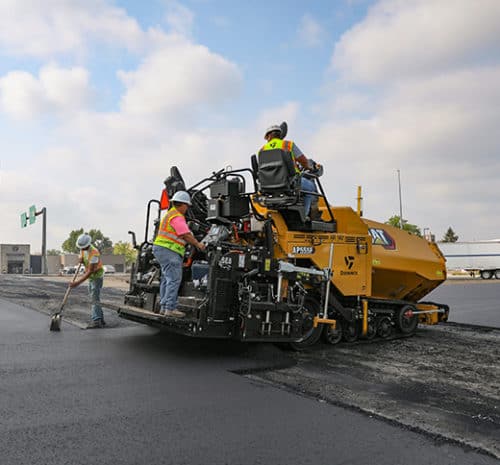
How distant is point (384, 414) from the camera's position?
12.6 feet

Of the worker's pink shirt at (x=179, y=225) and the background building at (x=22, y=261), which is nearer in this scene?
the worker's pink shirt at (x=179, y=225)

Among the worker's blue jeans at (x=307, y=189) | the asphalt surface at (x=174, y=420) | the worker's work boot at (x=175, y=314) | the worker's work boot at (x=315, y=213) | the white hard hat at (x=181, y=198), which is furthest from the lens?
the worker's work boot at (x=315, y=213)

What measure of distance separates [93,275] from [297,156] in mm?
4160

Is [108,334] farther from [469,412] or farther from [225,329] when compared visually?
[469,412]

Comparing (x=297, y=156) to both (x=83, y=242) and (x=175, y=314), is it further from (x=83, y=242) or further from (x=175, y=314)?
(x=83, y=242)

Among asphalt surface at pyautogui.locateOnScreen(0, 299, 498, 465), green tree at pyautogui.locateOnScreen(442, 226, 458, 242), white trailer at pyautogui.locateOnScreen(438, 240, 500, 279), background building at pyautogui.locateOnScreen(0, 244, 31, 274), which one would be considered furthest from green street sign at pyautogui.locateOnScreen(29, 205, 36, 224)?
green tree at pyautogui.locateOnScreen(442, 226, 458, 242)

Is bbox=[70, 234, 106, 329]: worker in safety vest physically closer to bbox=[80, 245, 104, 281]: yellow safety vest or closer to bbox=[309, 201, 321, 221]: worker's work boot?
bbox=[80, 245, 104, 281]: yellow safety vest

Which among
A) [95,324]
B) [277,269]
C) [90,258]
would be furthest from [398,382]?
[90,258]

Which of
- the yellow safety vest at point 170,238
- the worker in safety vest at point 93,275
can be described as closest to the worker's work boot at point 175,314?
the yellow safety vest at point 170,238

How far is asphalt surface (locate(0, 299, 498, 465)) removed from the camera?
9.92 feet

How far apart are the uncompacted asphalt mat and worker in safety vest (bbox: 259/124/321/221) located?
1.99 metres

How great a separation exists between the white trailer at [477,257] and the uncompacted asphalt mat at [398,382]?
32893mm

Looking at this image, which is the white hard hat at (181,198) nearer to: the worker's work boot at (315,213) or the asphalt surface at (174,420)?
the worker's work boot at (315,213)

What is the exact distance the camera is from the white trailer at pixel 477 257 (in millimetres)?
37750
